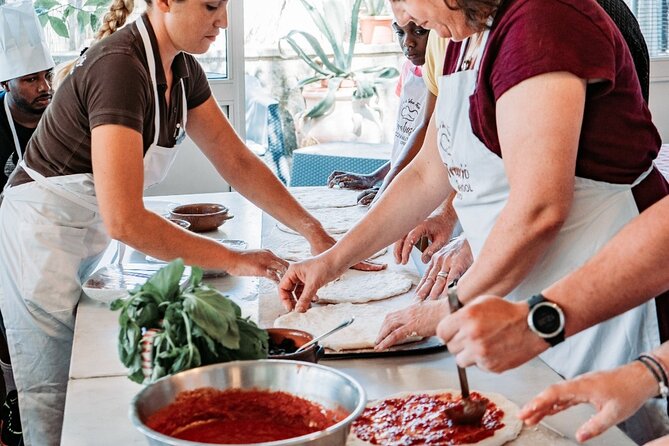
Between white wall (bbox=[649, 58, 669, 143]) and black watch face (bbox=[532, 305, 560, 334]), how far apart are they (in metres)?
5.56

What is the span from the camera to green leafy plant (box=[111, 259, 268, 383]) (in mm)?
1363

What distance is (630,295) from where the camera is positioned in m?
1.35

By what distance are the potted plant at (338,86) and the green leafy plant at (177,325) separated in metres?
5.37

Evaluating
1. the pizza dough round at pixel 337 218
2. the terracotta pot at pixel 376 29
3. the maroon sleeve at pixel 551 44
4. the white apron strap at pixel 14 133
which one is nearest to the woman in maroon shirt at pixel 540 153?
the maroon sleeve at pixel 551 44

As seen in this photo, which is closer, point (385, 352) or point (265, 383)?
point (265, 383)

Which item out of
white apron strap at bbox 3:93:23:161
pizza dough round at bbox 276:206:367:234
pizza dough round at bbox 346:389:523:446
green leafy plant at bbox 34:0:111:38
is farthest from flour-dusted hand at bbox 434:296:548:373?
green leafy plant at bbox 34:0:111:38

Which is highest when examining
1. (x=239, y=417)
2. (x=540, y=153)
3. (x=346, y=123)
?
(x=540, y=153)

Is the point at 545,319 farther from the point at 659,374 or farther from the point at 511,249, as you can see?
the point at 511,249

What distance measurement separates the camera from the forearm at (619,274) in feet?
4.30

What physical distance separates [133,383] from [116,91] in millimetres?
715

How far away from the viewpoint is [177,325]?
1.38 metres

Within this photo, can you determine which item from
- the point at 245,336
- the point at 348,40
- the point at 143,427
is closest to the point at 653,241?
the point at 245,336

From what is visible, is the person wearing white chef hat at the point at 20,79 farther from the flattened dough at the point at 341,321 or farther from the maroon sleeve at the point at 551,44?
the maroon sleeve at the point at 551,44

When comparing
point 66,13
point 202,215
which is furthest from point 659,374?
point 66,13
